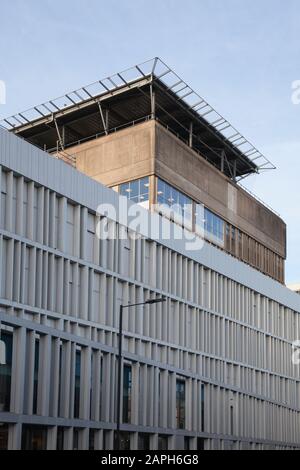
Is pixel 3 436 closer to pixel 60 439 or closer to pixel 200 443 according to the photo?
pixel 60 439

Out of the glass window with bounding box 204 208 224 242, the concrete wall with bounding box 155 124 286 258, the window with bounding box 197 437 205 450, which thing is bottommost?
the window with bounding box 197 437 205 450

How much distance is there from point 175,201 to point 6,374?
3066cm

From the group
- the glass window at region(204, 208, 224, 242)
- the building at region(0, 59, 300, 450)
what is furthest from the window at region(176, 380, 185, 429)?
the glass window at region(204, 208, 224, 242)

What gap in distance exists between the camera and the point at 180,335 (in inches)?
2288

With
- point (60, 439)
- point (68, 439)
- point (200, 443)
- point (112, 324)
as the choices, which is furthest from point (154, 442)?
point (60, 439)

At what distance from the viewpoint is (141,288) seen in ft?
176

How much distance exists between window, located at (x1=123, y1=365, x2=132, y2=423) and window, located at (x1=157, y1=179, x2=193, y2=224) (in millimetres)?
18748

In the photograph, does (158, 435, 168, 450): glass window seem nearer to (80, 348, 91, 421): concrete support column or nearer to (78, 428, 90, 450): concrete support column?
(78, 428, 90, 450): concrete support column

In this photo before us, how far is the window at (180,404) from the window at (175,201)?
52.4 feet

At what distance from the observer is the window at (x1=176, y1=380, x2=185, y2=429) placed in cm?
5684

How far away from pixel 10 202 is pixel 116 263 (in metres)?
10.4

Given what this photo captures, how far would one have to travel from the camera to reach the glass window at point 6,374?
41.5m

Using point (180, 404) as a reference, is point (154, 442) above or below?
below
